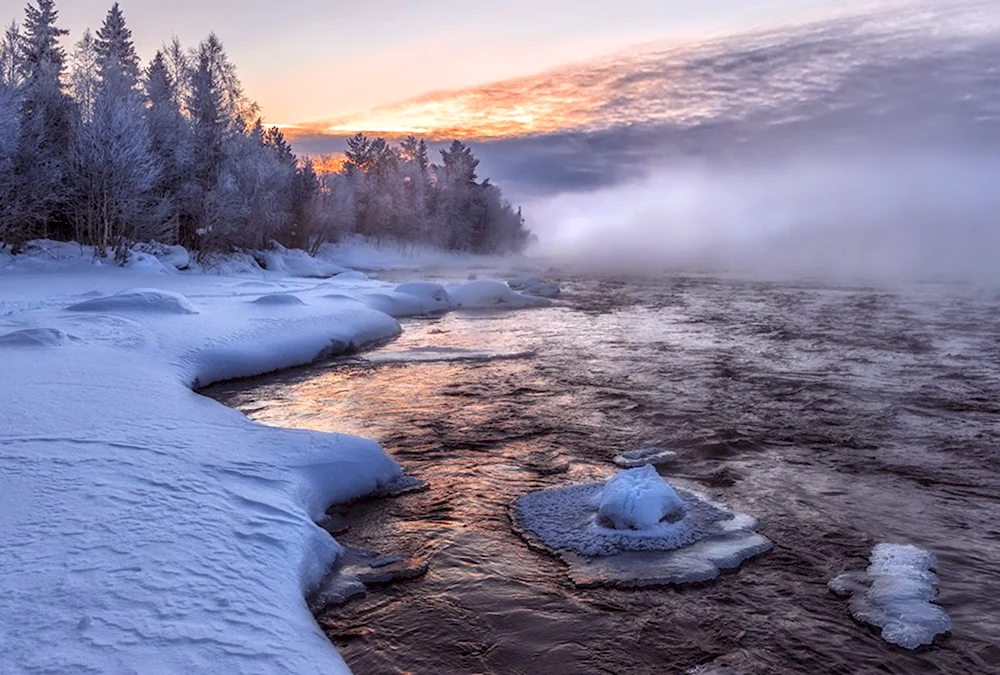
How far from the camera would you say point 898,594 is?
516 cm

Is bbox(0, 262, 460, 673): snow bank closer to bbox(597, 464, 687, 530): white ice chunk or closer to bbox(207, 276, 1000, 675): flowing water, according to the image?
bbox(207, 276, 1000, 675): flowing water

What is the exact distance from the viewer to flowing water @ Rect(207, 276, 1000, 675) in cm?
460

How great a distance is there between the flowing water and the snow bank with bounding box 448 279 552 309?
868cm

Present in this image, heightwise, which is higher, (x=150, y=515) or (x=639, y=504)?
(x=150, y=515)

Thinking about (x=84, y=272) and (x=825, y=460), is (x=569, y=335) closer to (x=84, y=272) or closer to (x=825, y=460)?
(x=825, y=460)

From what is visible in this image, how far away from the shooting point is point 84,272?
83.5 ft

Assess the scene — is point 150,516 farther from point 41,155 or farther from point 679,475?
point 41,155

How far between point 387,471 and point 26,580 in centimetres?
389

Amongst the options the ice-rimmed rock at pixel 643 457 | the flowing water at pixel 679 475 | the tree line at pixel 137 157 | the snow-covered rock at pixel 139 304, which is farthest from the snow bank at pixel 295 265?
the ice-rimmed rock at pixel 643 457

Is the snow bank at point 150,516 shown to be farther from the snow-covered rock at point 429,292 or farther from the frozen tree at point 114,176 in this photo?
the frozen tree at point 114,176

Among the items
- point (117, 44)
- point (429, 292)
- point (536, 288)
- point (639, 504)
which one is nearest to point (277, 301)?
point (429, 292)

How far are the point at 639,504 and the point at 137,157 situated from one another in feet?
93.5

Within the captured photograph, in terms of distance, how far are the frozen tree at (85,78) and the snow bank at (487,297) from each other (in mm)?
17117

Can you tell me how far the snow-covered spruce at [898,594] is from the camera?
4.73m
